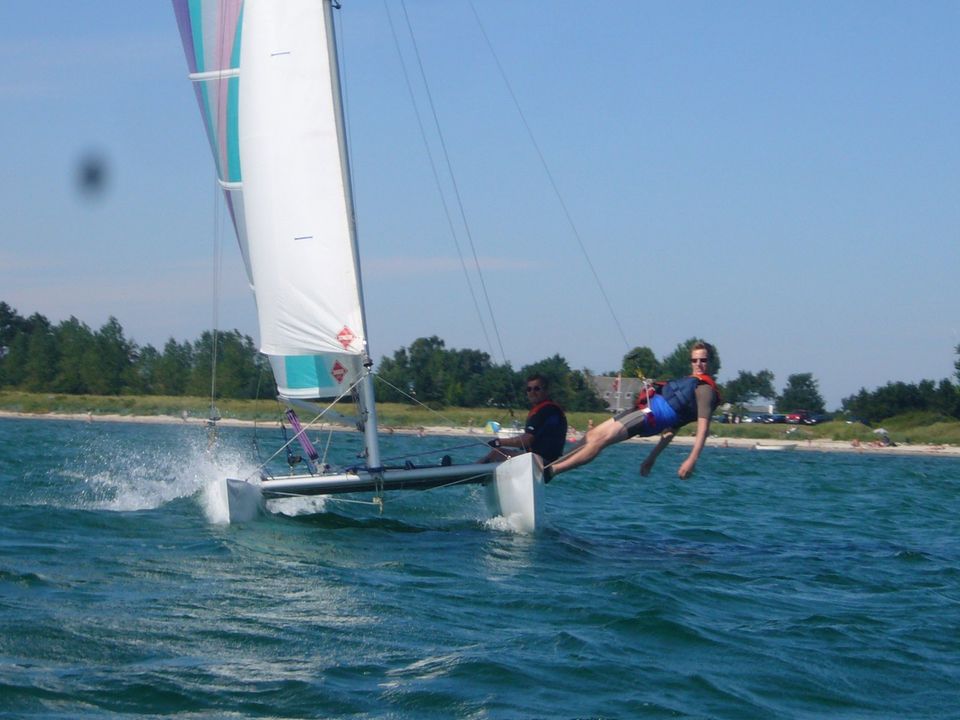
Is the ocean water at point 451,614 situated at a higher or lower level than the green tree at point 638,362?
lower

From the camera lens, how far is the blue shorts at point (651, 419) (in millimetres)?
9305

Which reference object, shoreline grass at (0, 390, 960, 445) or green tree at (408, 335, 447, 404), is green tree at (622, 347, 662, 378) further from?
shoreline grass at (0, 390, 960, 445)

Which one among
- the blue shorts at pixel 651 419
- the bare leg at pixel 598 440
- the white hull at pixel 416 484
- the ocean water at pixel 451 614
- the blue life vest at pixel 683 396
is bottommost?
the ocean water at pixel 451 614

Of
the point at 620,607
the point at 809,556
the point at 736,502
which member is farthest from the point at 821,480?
the point at 620,607

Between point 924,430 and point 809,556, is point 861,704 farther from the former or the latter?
point 924,430

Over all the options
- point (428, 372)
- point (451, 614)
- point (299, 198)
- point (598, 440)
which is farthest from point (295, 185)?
point (428, 372)

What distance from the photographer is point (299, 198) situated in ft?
34.4

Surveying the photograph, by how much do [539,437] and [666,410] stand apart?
143 centimetres

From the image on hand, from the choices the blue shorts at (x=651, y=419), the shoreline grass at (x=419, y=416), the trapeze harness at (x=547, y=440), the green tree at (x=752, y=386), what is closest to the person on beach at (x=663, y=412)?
the blue shorts at (x=651, y=419)

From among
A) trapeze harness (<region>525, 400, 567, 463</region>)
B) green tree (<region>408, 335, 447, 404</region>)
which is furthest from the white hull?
green tree (<region>408, 335, 447, 404</region>)

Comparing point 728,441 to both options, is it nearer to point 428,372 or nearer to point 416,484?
point 428,372

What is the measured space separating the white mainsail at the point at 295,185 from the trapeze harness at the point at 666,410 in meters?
2.50

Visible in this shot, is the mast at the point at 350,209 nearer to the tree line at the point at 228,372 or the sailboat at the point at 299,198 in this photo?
the sailboat at the point at 299,198

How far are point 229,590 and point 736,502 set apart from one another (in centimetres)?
1001
